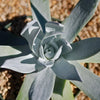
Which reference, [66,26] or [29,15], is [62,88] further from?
[29,15]

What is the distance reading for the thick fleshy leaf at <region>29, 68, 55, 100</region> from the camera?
3.34ft

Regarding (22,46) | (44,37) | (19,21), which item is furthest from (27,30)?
(19,21)

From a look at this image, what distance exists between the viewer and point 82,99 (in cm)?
156

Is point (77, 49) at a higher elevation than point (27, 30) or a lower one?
lower

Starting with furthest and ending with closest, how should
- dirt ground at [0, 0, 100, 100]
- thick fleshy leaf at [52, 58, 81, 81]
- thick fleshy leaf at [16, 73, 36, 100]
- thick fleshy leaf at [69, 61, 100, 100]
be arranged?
dirt ground at [0, 0, 100, 100] < thick fleshy leaf at [16, 73, 36, 100] < thick fleshy leaf at [69, 61, 100, 100] < thick fleshy leaf at [52, 58, 81, 81]

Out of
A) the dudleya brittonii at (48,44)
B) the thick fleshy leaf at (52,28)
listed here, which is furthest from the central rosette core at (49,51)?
the thick fleshy leaf at (52,28)

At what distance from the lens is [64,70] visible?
3.45 ft

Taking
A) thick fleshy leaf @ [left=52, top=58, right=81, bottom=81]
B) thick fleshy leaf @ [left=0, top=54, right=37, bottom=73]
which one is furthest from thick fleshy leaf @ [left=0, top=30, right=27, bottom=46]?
thick fleshy leaf @ [left=52, top=58, right=81, bottom=81]

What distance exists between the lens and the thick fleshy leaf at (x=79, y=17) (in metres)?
1.05

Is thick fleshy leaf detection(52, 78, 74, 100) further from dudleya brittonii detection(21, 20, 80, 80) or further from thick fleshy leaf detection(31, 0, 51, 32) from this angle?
thick fleshy leaf detection(31, 0, 51, 32)

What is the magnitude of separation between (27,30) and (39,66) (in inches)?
8.8

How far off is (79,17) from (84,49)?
0.50 feet

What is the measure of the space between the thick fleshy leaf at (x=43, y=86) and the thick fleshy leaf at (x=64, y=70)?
0.14 ft

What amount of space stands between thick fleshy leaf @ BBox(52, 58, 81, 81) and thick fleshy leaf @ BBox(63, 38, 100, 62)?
0.15ft
